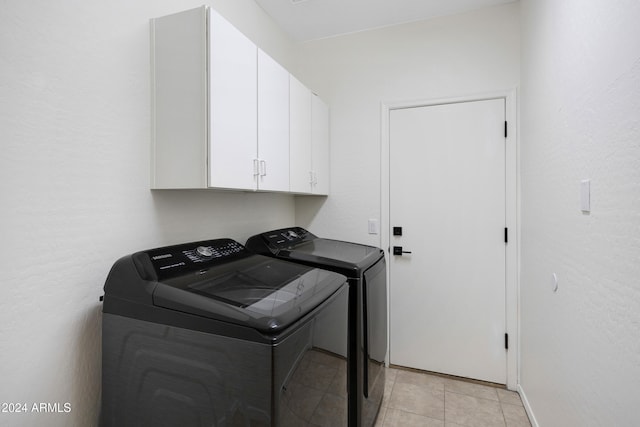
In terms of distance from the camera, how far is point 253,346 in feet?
3.01

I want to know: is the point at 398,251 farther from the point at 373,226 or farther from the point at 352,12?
the point at 352,12

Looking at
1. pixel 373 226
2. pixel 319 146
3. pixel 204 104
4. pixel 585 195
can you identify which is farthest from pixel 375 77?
pixel 585 195

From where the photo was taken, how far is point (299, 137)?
2209 mm

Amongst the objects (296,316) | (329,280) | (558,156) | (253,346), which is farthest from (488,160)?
(253,346)

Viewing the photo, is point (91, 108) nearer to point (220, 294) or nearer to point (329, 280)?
point (220, 294)

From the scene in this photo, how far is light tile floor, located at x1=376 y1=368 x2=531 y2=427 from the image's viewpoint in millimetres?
1994

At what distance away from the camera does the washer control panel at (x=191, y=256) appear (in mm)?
1211

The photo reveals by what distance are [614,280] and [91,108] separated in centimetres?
191

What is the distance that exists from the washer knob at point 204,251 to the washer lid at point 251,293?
0.11 metres

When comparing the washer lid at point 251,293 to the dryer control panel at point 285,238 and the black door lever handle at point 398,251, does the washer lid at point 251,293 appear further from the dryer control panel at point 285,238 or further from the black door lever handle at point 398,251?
the black door lever handle at point 398,251

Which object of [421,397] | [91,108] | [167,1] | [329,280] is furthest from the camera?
[421,397]

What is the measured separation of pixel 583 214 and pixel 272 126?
1.51 metres

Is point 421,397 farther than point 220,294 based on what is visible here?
Yes

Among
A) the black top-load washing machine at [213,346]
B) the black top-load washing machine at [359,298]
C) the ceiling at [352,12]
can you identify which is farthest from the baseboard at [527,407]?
the ceiling at [352,12]
